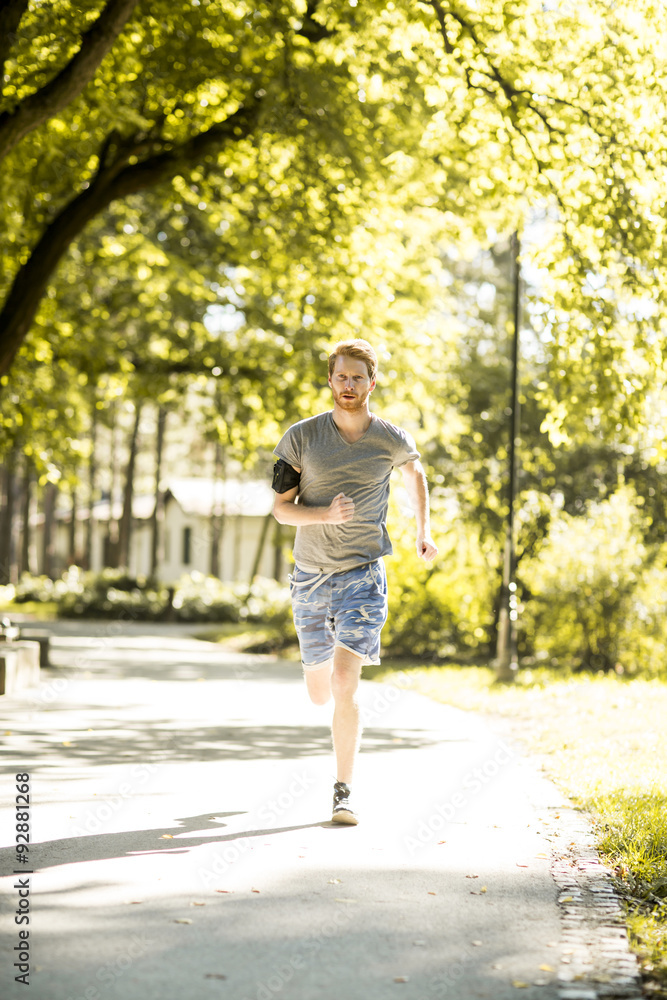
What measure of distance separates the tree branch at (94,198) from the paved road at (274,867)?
18.4ft

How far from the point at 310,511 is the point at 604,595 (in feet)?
39.1

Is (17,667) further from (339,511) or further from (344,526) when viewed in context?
(339,511)

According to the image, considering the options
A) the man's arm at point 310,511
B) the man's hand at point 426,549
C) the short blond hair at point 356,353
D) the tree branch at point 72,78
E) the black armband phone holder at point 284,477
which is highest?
the tree branch at point 72,78

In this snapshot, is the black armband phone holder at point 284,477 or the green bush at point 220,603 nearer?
the black armband phone holder at point 284,477

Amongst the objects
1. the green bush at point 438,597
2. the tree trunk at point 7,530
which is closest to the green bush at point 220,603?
the tree trunk at point 7,530

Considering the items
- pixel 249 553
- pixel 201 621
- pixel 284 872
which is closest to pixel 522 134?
pixel 284 872

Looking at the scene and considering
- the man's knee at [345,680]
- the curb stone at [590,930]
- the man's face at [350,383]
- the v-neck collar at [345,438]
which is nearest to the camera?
the curb stone at [590,930]

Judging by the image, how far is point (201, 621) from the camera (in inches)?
1439

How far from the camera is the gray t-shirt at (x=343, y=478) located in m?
5.73

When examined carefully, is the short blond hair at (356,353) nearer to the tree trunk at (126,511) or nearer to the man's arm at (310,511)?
the man's arm at (310,511)

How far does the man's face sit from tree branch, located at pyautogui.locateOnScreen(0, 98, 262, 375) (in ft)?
27.2

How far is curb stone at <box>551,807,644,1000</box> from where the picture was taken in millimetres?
3383

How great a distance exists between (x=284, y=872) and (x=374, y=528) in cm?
186

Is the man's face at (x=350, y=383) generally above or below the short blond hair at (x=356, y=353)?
below
